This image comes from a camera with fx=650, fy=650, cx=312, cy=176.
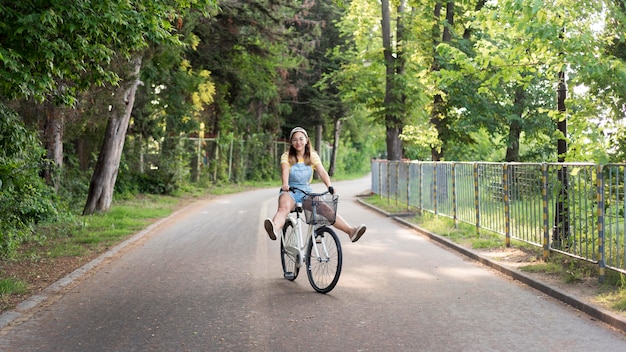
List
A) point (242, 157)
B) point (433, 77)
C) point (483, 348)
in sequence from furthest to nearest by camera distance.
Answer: point (242, 157)
point (433, 77)
point (483, 348)

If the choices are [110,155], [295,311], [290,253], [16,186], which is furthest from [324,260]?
[110,155]

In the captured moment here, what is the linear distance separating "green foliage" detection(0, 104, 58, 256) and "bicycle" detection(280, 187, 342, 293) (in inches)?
131

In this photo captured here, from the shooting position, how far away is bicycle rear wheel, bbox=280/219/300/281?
8.05 m

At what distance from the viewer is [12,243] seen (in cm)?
824

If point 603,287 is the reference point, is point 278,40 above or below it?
above

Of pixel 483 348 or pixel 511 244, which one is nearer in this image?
pixel 483 348

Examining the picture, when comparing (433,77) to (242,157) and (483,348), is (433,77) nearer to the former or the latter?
(483,348)

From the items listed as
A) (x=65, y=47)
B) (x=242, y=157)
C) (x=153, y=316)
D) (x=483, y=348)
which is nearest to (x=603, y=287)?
(x=483, y=348)

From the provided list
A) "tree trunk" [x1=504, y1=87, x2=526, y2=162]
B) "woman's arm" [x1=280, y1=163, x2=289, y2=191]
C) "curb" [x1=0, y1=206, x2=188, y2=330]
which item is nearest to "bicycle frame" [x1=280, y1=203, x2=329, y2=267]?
"woman's arm" [x1=280, y1=163, x2=289, y2=191]

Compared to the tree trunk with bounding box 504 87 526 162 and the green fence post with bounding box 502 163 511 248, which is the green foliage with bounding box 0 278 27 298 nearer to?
the green fence post with bounding box 502 163 511 248

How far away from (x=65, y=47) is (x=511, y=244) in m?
7.54

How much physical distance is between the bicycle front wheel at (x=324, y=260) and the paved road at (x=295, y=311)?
0.17 meters

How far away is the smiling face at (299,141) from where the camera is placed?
791 cm

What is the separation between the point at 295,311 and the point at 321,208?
136 centimetres
